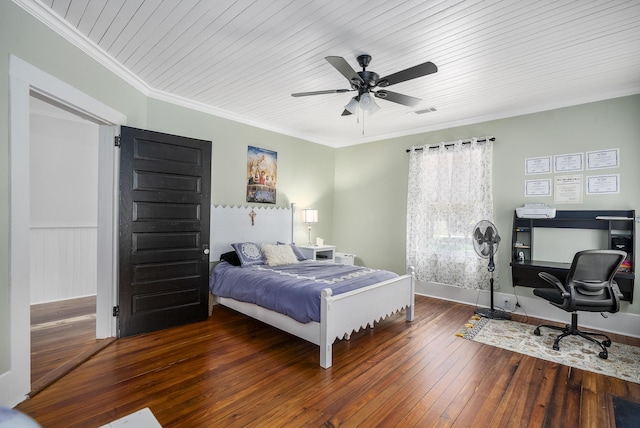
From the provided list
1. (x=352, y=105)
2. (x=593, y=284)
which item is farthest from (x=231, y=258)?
(x=593, y=284)

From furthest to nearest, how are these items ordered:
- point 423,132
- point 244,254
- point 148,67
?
point 423,132, point 244,254, point 148,67

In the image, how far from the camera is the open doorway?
4098 mm

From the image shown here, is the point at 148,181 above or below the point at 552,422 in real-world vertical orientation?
above

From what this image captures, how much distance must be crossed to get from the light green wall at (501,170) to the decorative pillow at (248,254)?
229 cm

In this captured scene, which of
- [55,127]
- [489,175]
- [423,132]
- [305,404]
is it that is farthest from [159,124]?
[489,175]

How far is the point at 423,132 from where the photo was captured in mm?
5023

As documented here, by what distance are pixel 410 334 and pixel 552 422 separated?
1496 mm

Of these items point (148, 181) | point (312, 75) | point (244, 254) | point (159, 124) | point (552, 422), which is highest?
point (312, 75)

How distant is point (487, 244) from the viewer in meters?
4.00

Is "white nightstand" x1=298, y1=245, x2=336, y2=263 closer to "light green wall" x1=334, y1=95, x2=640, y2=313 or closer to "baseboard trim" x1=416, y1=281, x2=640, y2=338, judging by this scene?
"light green wall" x1=334, y1=95, x2=640, y2=313

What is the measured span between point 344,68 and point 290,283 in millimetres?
2073

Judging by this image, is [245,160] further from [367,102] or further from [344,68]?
[344,68]

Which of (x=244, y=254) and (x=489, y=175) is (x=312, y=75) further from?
(x=489, y=175)

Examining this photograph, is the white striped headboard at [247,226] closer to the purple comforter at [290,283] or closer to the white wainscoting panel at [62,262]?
the purple comforter at [290,283]
